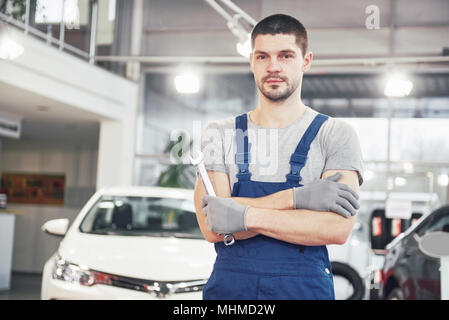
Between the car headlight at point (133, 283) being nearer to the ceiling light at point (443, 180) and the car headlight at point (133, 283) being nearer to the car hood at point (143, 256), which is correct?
the car hood at point (143, 256)

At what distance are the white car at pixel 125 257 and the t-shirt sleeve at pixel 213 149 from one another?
7.24 ft

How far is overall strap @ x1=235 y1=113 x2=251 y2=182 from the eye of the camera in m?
1.68

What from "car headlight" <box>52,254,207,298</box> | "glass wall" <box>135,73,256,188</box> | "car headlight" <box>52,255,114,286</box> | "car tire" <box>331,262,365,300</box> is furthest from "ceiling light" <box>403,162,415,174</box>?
"car headlight" <box>52,255,114,286</box>

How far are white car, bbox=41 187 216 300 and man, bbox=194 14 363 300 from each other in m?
2.24

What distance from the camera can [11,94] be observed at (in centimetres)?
839

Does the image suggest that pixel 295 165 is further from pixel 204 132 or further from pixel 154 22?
pixel 154 22

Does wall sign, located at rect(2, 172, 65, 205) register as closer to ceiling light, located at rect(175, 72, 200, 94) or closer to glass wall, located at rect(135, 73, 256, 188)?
glass wall, located at rect(135, 73, 256, 188)

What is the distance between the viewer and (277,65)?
5.46ft

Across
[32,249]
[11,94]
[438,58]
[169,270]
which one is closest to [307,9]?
[169,270]

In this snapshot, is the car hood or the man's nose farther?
the car hood

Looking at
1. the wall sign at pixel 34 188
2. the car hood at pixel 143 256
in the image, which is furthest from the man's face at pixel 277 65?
the wall sign at pixel 34 188

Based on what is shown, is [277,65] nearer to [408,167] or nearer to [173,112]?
[408,167]

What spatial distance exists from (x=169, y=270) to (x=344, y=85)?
748cm

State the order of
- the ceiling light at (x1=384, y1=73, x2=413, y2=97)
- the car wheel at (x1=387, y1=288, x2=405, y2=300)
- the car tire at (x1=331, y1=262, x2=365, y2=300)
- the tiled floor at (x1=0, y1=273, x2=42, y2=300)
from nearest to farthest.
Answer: the car wheel at (x1=387, y1=288, x2=405, y2=300)
the car tire at (x1=331, y1=262, x2=365, y2=300)
the tiled floor at (x1=0, y1=273, x2=42, y2=300)
the ceiling light at (x1=384, y1=73, x2=413, y2=97)
